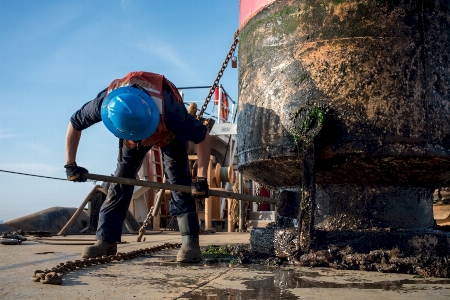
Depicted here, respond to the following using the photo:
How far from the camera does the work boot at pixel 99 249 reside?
347 centimetres

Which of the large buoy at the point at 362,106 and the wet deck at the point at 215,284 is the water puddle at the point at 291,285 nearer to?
the wet deck at the point at 215,284

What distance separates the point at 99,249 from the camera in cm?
355

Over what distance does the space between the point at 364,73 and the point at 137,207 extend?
10.1 m

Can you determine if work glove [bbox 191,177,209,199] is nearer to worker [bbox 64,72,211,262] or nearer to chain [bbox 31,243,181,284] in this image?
worker [bbox 64,72,211,262]

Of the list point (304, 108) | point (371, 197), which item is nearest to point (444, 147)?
point (371, 197)

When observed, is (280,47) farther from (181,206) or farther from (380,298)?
(380,298)

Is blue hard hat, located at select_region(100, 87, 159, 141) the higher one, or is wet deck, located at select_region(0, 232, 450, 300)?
blue hard hat, located at select_region(100, 87, 159, 141)

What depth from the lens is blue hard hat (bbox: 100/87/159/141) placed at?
2.96m

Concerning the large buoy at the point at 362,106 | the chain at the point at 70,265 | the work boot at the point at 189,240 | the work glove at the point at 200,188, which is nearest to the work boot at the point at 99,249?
the chain at the point at 70,265

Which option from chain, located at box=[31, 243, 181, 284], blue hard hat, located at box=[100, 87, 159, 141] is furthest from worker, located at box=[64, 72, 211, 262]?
chain, located at box=[31, 243, 181, 284]

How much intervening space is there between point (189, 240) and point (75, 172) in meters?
0.95

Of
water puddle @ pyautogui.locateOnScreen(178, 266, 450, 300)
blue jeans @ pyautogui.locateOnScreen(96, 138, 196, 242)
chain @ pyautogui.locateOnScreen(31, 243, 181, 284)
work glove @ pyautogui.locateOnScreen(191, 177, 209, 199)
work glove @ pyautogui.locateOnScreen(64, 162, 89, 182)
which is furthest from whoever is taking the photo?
blue jeans @ pyautogui.locateOnScreen(96, 138, 196, 242)

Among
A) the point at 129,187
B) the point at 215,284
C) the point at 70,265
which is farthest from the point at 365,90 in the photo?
the point at 70,265

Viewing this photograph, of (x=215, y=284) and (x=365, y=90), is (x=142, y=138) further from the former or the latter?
(x=365, y=90)
